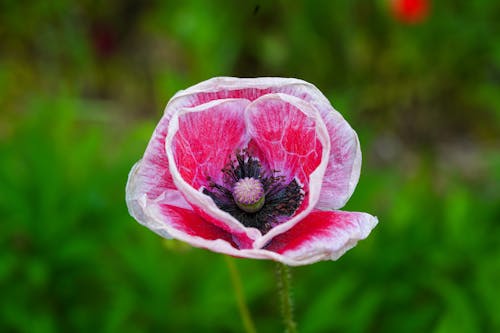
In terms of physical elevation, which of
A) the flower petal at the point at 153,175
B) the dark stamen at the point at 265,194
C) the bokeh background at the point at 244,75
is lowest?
the bokeh background at the point at 244,75

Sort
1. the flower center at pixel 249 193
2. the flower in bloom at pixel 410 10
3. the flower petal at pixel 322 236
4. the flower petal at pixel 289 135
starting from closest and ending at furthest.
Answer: the flower petal at pixel 322 236, the flower petal at pixel 289 135, the flower center at pixel 249 193, the flower in bloom at pixel 410 10

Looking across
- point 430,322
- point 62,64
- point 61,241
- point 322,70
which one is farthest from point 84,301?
point 62,64

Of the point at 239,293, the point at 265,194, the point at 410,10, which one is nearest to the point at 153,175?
the point at 265,194

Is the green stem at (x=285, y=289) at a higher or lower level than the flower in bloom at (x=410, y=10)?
lower

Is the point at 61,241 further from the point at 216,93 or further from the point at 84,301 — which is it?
the point at 216,93

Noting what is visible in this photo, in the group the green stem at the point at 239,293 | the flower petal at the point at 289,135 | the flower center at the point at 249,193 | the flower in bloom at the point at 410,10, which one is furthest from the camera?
the flower in bloom at the point at 410,10

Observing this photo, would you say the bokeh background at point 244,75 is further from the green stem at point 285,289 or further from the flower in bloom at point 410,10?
the green stem at point 285,289

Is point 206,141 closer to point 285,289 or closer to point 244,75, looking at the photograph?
point 285,289

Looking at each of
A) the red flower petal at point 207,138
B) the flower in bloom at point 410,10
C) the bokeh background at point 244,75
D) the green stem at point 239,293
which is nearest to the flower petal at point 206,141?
the red flower petal at point 207,138
